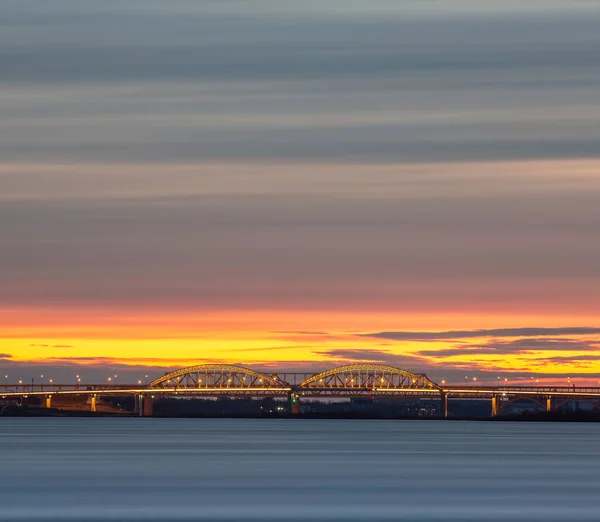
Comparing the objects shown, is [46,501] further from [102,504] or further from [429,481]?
[429,481]

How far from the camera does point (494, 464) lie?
90125 mm

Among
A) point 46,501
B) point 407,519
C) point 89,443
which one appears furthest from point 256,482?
point 89,443

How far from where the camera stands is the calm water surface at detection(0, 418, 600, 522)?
2151 inches

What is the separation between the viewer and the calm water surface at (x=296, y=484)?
54.6 m

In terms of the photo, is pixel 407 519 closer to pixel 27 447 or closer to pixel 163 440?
pixel 27 447

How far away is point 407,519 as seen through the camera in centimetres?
5212

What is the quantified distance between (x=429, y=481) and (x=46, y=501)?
832 inches

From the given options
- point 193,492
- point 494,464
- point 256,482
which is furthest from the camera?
point 494,464

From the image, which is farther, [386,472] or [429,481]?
[386,472]

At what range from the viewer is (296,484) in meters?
69.2

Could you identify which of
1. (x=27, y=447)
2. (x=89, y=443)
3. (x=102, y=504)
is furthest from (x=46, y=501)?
(x=89, y=443)

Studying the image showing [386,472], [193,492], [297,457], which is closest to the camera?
[193,492]

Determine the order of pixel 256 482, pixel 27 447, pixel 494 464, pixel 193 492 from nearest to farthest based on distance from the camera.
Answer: pixel 193 492
pixel 256 482
pixel 494 464
pixel 27 447

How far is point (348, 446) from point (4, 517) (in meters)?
72.2
